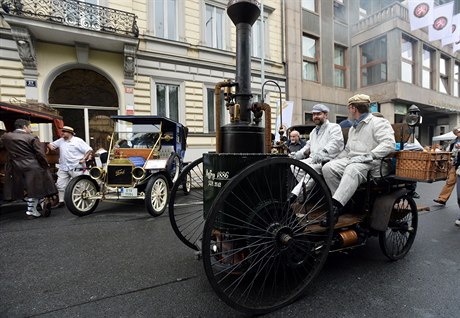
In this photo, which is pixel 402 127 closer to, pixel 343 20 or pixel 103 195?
pixel 103 195

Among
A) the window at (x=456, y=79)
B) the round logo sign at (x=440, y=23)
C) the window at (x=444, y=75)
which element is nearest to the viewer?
the round logo sign at (x=440, y=23)

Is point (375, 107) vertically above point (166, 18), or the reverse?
point (166, 18)

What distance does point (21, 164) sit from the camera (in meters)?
5.16

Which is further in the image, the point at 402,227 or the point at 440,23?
the point at 440,23

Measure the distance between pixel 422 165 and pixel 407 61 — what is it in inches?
680

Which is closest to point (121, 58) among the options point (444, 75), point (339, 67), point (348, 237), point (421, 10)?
point (348, 237)

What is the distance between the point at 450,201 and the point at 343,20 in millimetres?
14838

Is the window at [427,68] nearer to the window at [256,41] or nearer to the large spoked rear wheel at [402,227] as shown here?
the window at [256,41]

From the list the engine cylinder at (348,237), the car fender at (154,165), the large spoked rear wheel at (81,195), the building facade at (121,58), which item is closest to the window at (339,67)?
the building facade at (121,58)

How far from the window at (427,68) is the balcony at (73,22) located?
18128 millimetres

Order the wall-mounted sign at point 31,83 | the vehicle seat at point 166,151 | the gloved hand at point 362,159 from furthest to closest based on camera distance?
the wall-mounted sign at point 31,83
the vehicle seat at point 166,151
the gloved hand at point 362,159

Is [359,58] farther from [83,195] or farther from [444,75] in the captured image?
[83,195]

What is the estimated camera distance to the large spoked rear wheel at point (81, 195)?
512 centimetres

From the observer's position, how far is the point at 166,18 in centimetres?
Answer: 1153
